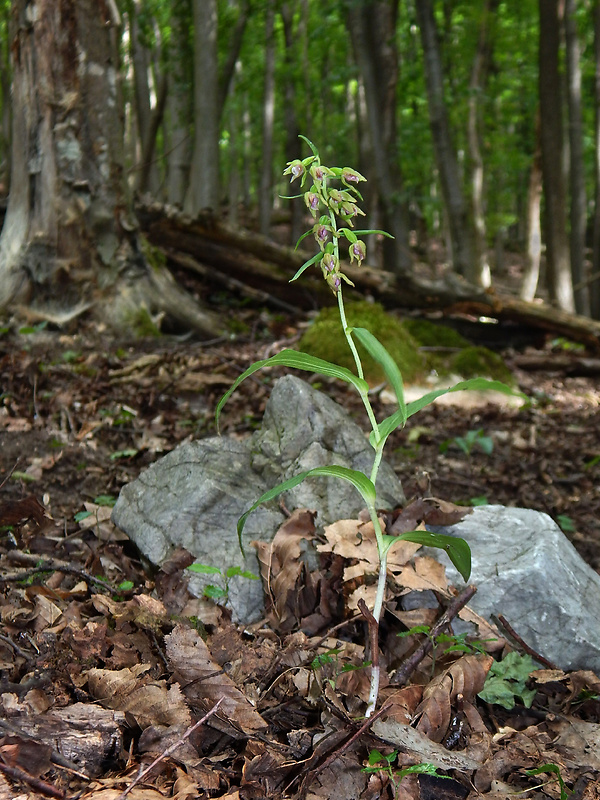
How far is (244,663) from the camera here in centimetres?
198

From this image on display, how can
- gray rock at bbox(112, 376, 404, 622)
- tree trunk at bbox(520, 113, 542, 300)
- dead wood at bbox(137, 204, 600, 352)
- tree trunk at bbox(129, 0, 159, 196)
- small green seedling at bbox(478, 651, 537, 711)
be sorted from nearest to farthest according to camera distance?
small green seedling at bbox(478, 651, 537, 711)
gray rock at bbox(112, 376, 404, 622)
dead wood at bbox(137, 204, 600, 352)
tree trunk at bbox(520, 113, 542, 300)
tree trunk at bbox(129, 0, 159, 196)

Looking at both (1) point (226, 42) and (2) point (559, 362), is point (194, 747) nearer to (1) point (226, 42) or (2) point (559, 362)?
(2) point (559, 362)

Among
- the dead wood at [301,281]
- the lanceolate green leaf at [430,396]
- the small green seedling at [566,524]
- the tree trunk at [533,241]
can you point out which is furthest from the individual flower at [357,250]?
the tree trunk at [533,241]

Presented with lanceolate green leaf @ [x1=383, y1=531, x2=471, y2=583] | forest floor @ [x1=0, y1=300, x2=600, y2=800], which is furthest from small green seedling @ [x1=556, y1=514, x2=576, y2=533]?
lanceolate green leaf @ [x1=383, y1=531, x2=471, y2=583]

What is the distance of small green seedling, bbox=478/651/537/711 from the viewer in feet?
6.63

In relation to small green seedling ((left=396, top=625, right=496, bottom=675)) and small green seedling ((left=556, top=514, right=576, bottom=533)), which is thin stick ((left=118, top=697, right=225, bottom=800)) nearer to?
small green seedling ((left=396, top=625, right=496, bottom=675))

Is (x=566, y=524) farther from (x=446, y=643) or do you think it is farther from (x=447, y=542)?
(x=447, y=542)

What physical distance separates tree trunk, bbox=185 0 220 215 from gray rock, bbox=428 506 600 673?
293 inches

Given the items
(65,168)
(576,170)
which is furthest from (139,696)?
(576,170)

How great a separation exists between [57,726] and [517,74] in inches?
748

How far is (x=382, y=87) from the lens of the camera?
34.6ft

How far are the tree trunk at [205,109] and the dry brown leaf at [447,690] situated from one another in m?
7.91

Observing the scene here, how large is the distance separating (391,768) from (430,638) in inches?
17.9

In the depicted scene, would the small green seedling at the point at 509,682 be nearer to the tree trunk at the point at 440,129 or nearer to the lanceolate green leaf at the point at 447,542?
the lanceolate green leaf at the point at 447,542
